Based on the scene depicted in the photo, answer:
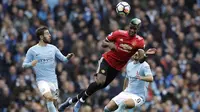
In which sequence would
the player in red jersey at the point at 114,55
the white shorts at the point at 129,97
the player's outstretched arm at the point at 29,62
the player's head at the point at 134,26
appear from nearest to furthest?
Answer: the player's outstretched arm at the point at 29,62 < the player's head at the point at 134,26 < the white shorts at the point at 129,97 < the player in red jersey at the point at 114,55

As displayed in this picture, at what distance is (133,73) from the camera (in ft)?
81.4

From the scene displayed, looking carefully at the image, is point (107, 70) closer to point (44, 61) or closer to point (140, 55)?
point (140, 55)

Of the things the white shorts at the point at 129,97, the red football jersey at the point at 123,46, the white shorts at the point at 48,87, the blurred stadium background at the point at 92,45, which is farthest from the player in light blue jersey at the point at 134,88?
the blurred stadium background at the point at 92,45

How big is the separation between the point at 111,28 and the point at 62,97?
439 cm

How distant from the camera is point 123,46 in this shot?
2494 centimetres

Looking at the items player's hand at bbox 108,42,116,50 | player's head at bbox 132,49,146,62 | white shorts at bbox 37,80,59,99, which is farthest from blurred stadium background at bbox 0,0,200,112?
player's head at bbox 132,49,146,62

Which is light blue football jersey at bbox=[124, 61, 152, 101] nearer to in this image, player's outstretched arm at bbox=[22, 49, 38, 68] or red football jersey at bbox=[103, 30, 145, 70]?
red football jersey at bbox=[103, 30, 145, 70]

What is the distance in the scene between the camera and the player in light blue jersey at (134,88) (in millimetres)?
24453

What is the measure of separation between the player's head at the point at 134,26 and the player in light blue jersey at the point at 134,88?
21.1 inches

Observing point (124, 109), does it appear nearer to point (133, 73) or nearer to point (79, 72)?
point (133, 73)

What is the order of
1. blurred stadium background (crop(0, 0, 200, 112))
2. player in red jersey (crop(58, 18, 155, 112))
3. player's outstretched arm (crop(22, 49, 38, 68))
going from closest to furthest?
player's outstretched arm (crop(22, 49, 38, 68)) < player in red jersey (crop(58, 18, 155, 112)) < blurred stadium background (crop(0, 0, 200, 112))

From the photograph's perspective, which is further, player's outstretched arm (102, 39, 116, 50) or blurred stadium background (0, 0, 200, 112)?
blurred stadium background (0, 0, 200, 112)

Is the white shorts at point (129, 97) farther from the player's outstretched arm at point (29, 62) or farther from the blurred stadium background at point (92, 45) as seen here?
the blurred stadium background at point (92, 45)

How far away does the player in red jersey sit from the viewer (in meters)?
24.9
